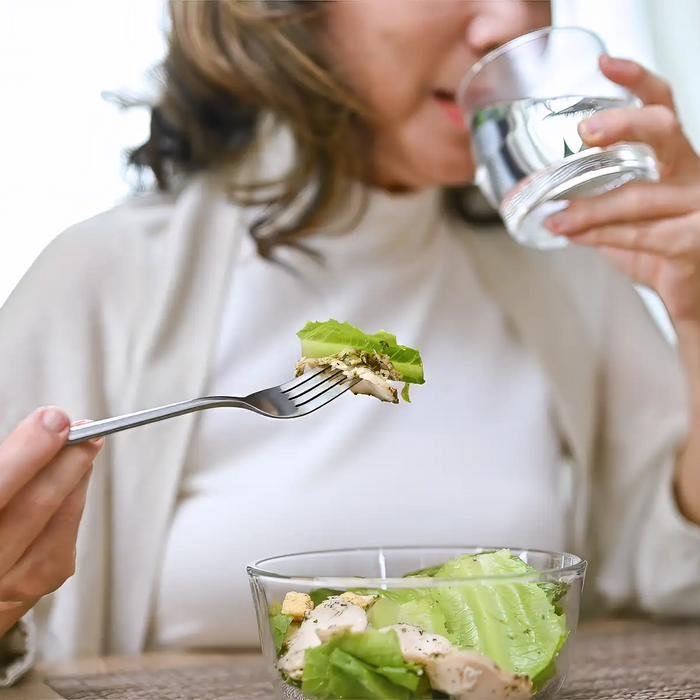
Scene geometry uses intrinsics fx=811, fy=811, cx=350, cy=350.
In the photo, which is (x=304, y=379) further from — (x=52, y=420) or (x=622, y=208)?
(x=622, y=208)

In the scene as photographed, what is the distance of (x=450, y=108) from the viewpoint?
947 millimetres

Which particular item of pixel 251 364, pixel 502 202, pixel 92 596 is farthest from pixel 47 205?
pixel 502 202

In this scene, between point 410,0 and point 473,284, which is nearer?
point 410,0

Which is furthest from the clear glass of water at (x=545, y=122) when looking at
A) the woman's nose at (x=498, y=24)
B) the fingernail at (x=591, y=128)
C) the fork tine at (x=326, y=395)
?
the fork tine at (x=326, y=395)

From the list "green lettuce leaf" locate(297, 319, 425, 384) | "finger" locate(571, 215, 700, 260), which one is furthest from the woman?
"green lettuce leaf" locate(297, 319, 425, 384)

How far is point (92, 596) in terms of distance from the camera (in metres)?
0.88

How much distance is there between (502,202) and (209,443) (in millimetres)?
436

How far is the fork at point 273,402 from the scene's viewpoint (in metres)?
0.44

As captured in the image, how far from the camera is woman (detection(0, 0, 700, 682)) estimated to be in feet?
2.90

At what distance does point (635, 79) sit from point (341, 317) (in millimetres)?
461

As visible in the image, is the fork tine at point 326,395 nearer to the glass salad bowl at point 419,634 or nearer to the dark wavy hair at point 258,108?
the glass salad bowl at point 419,634

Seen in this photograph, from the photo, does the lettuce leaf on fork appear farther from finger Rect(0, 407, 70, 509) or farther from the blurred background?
the blurred background

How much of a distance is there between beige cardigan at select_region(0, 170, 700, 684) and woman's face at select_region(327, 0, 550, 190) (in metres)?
0.22

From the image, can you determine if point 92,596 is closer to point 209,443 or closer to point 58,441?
point 209,443
